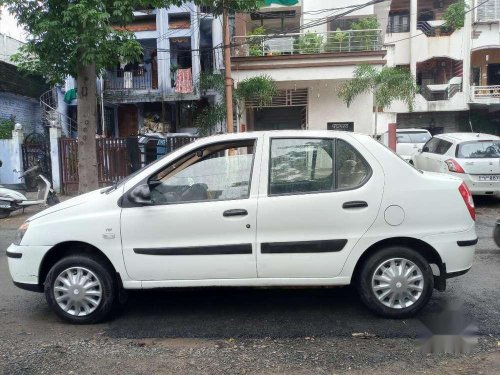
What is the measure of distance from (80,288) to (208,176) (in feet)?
4.96

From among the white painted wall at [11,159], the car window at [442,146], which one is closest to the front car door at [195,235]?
the car window at [442,146]

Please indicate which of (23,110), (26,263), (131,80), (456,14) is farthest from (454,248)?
(456,14)

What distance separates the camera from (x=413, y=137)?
1902 cm

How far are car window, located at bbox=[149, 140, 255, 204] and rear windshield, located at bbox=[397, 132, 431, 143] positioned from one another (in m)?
15.7

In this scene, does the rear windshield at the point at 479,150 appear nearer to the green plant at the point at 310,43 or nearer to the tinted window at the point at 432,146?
the tinted window at the point at 432,146

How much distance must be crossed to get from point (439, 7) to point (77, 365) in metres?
29.9

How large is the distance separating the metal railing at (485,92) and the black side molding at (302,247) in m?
24.4

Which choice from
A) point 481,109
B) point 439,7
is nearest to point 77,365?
point 481,109

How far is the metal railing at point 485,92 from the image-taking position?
25.2 metres

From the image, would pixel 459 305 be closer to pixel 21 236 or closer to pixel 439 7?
pixel 21 236

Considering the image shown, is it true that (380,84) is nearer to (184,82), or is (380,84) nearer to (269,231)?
(184,82)

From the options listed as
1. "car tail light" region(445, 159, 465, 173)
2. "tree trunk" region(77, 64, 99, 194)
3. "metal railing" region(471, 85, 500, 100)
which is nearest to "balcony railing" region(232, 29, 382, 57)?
"car tail light" region(445, 159, 465, 173)

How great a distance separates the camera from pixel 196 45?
1972 cm

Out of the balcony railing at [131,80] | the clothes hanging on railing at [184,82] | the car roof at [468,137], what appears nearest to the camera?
the car roof at [468,137]
